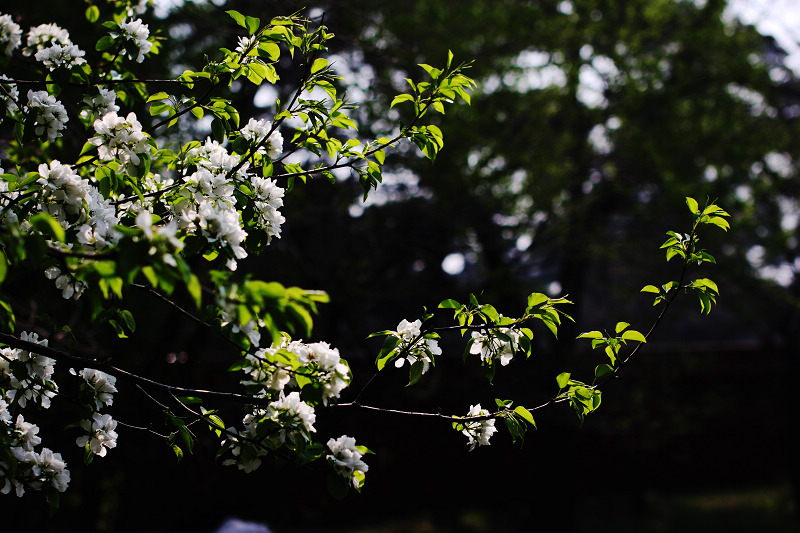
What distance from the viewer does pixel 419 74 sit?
688 centimetres

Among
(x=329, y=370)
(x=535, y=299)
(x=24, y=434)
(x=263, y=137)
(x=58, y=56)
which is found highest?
(x=58, y=56)

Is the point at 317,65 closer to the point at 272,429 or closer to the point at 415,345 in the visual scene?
the point at 415,345

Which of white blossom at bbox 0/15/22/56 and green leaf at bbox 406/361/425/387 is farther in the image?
white blossom at bbox 0/15/22/56

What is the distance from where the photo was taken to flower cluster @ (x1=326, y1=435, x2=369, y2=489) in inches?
74.0

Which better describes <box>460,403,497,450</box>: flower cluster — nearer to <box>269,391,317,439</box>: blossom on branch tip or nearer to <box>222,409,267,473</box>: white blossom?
<box>269,391,317,439</box>: blossom on branch tip

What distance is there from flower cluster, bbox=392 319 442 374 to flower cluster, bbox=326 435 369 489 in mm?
336

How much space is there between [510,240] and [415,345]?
17.1ft

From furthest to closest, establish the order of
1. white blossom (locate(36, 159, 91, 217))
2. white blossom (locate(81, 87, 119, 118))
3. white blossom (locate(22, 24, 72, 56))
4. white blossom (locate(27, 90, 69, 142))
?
white blossom (locate(22, 24, 72, 56)), white blossom (locate(81, 87, 119, 118)), white blossom (locate(27, 90, 69, 142)), white blossom (locate(36, 159, 91, 217))

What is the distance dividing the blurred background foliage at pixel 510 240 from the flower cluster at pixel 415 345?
292 centimetres

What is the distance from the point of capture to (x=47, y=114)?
233cm

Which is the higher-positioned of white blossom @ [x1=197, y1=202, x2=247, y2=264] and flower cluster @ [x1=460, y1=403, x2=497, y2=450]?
white blossom @ [x1=197, y1=202, x2=247, y2=264]

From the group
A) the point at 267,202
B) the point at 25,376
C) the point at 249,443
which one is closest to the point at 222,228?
the point at 267,202

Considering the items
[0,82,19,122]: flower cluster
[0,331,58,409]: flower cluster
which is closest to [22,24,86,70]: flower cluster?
[0,82,19,122]: flower cluster

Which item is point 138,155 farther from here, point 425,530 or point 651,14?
point 425,530
